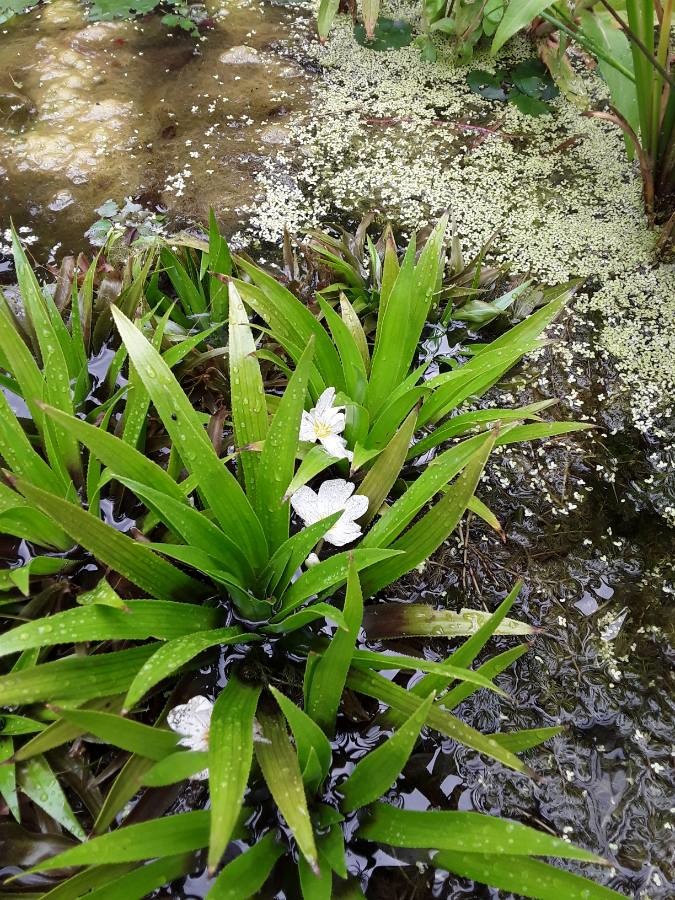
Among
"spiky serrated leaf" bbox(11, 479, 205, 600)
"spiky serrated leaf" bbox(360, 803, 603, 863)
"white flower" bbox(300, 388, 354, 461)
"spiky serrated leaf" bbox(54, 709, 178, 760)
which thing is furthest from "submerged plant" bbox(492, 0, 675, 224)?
"spiky serrated leaf" bbox(54, 709, 178, 760)

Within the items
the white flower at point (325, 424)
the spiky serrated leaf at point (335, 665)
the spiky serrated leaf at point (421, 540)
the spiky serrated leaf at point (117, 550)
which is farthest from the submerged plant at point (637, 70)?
the spiky serrated leaf at point (117, 550)

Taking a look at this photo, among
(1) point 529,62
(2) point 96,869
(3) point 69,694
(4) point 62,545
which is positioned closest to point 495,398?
(4) point 62,545

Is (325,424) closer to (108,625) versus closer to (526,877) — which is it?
(108,625)

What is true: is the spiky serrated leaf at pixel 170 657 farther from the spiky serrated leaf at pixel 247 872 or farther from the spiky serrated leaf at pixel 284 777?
the spiky serrated leaf at pixel 247 872

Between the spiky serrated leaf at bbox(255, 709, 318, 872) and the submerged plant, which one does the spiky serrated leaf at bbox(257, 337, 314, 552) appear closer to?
the spiky serrated leaf at bbox(255, 709, 318, 872)

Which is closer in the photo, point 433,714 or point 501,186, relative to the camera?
point 433,714

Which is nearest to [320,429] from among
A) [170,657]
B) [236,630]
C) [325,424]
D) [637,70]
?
[325,424]
